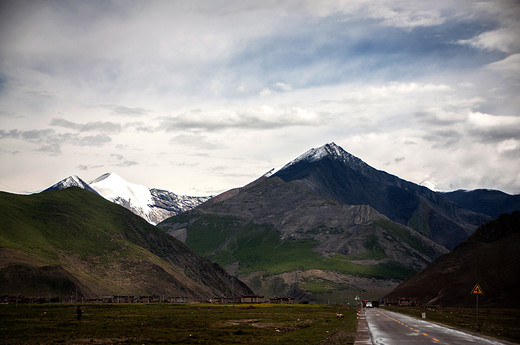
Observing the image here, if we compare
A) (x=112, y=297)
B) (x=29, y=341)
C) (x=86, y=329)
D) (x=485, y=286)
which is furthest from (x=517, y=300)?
(x=29, y=341)

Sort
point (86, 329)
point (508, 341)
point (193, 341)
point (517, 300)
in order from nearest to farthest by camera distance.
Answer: point (508, 341) < point (193, 341) < point (86, 329) < point (517, 300)

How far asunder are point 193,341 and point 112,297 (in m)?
158

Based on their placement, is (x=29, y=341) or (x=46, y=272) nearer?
(x=29, y=341)

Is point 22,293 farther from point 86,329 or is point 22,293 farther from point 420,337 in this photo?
point 420,337

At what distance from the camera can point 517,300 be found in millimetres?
172375

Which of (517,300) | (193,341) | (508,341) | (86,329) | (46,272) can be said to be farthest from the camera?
(46,272)

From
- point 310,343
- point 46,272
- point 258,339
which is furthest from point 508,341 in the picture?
point 46,272

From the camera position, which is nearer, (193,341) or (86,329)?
(193,341)

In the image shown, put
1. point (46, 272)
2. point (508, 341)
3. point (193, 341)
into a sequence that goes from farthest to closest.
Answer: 1. point (46, 272)
2. point (193, 341)
3. point (508, 341)

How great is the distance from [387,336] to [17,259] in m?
175

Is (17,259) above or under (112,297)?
above

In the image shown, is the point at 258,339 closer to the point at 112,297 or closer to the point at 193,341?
the point at 193,341

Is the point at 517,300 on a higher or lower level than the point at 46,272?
lower

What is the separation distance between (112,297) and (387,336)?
164119 mm
